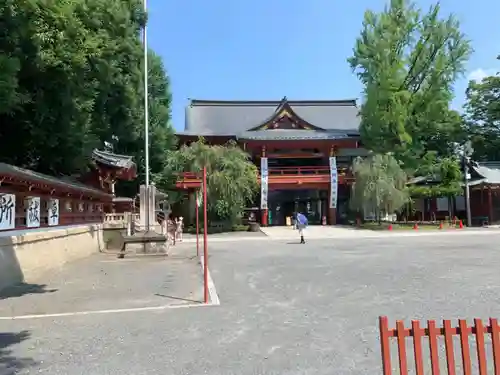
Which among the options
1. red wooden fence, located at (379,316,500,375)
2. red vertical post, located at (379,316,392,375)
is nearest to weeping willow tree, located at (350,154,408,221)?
red wooden fence, located at (379,316,500,375)

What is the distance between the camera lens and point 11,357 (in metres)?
5.09

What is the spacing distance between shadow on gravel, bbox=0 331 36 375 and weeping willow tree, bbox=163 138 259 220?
23630mm

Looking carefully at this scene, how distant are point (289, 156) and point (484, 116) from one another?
1806cm

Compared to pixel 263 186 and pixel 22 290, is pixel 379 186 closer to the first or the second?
pixel 263 186

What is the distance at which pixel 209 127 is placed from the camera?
41469 mm

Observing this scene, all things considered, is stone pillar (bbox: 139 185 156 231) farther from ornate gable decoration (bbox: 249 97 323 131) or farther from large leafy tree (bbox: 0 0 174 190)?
ornate gable decoration (bbox: 249 97 323 131)

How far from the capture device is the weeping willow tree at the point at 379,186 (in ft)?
100

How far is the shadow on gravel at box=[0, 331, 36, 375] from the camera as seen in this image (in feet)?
15.4

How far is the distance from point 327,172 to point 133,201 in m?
16.5

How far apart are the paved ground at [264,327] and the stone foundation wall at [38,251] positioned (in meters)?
3.38

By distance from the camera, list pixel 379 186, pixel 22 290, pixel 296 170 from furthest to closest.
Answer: pixel 296 170, pixel 379 186, pixel 22 290

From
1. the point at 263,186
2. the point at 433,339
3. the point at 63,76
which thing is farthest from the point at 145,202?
the point at 433,339

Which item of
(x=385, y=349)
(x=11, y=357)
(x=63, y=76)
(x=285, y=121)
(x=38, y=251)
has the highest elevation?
(x=285, y=121)

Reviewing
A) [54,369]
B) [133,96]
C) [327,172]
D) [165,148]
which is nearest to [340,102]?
[327,172]
